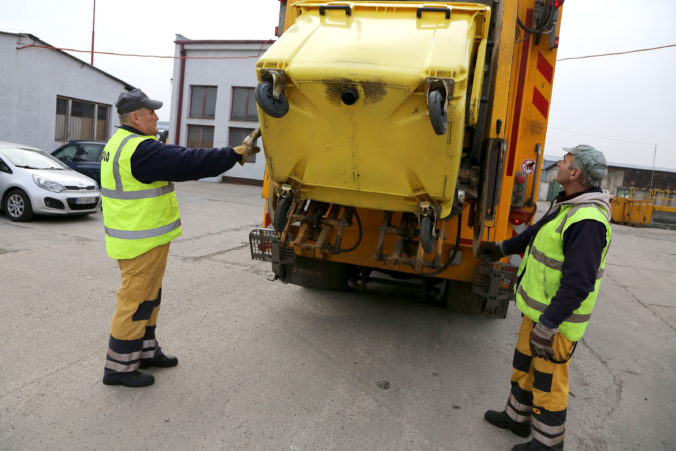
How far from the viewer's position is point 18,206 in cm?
795

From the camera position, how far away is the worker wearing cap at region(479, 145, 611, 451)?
2336 millimetres

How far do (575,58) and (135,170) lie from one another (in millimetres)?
11709

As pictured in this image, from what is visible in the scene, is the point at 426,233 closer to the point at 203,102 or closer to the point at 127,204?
the point at 127,204

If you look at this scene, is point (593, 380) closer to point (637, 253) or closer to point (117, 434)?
point (117, 434)

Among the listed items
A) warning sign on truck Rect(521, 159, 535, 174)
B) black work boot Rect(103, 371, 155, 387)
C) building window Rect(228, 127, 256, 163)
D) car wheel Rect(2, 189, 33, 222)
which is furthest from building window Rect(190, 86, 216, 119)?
black work boot Rect(103, 371, 155, 387)

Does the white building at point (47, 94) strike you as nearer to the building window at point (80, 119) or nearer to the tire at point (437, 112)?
the building window at point (80, 119)

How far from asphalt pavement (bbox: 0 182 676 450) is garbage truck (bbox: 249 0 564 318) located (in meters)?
0.61

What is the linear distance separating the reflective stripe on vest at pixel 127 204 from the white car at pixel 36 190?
5.99 metres

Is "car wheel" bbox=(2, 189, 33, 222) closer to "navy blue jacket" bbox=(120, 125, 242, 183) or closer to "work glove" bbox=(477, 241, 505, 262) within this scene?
"navy blue jacket" bbox=(120, 125, 242, 183)

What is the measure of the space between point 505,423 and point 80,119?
1732 centimetres

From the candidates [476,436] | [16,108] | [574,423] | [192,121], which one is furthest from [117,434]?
[192,121]

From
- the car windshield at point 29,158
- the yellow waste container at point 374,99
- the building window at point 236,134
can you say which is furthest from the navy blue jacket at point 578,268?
the building window at point 236,134

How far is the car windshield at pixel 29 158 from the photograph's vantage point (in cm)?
837

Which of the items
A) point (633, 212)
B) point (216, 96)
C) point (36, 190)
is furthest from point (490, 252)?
point (633, 212)
